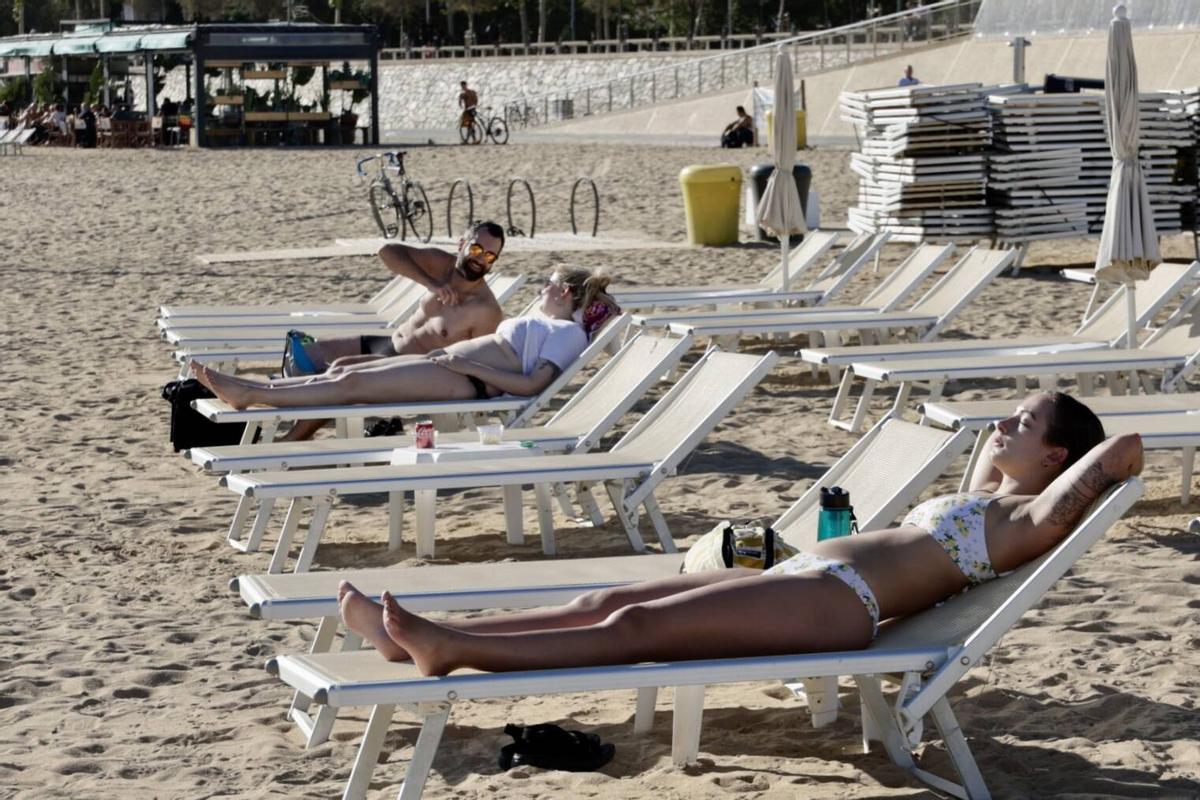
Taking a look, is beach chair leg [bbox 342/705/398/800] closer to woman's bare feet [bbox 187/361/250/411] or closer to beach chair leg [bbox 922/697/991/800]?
beach chair leg [bbox 922/697/991/800]

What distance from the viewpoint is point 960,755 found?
11.4 feet

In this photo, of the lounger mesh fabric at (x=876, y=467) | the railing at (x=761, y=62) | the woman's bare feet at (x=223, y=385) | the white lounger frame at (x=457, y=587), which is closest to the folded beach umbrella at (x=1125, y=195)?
the lounger mesh fabric at (x=876, y=467)

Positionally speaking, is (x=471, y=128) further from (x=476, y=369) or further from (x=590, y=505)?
(x=590, y=505)

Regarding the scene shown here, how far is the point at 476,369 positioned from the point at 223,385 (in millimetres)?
923

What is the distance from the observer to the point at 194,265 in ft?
51.7

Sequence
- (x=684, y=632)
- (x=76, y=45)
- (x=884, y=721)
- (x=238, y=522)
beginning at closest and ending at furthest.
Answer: (x=684, y=632), (x=884, y=721), (x=238, y=522), (x=76, y=45)

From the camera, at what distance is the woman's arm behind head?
351 centimetres

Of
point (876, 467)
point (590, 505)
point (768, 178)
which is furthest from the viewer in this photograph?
point (768, 178)

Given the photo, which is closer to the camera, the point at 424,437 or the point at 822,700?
the point at 822,700

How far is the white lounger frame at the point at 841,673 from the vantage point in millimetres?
3176

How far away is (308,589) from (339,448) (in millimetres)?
2125

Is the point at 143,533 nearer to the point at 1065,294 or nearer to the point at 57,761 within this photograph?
the point at 57,761

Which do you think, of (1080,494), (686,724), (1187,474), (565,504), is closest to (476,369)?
(565,504)

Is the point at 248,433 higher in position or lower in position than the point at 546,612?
lower
